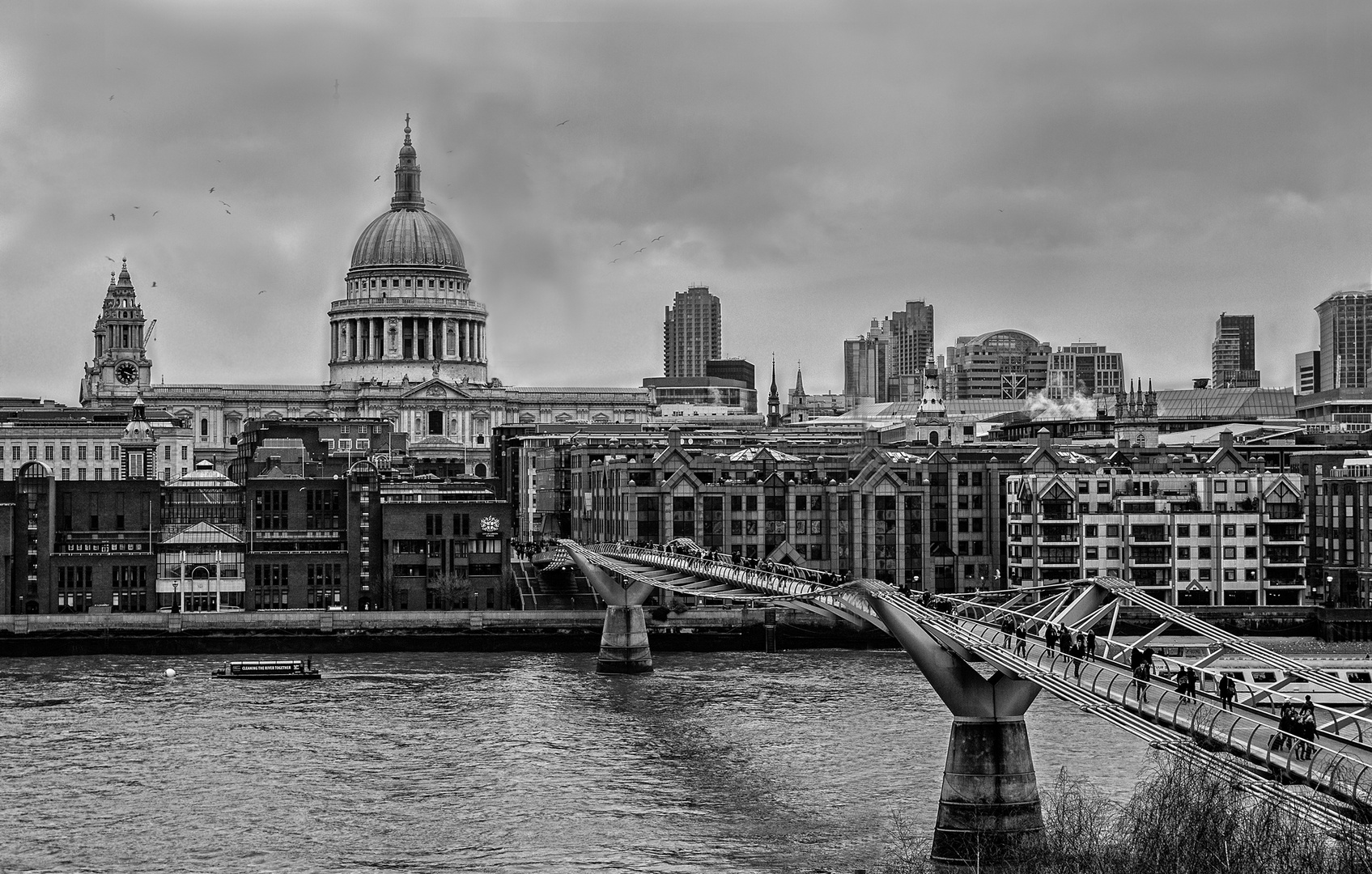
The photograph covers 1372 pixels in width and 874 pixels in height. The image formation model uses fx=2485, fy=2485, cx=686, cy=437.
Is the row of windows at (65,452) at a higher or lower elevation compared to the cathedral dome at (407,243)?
lower

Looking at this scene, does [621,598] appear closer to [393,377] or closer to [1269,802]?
[1269,802]

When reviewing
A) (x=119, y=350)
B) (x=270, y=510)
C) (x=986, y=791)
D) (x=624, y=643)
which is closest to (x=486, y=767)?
(x=986, y=791)

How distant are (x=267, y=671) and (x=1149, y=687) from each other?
42004mm

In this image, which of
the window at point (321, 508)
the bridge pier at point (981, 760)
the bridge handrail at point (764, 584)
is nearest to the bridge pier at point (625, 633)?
the bridge handrail at point (764, 584)

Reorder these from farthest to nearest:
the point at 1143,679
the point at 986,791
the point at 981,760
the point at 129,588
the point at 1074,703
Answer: the point at 129,588, the point at 1074,703, the point at 981,760, the point at 986,791, the point at 1143,679

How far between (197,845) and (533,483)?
8773 centimetres

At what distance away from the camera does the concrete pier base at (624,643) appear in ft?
248

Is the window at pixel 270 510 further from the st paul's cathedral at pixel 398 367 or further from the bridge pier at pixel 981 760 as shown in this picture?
the st paul's cathedral at pixel 398 367

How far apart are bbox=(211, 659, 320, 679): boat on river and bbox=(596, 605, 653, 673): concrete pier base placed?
28.9ft

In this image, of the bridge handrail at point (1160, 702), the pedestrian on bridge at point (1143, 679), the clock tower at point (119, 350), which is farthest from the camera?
the clock tower at point (119, 350)

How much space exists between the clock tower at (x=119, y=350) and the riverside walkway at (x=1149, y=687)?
12439cm

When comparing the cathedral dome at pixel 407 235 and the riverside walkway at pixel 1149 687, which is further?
the cathedral dome at pixel 407 235

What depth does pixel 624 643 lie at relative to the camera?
250 feet

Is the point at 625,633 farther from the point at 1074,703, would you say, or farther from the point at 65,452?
the point at 65,452
